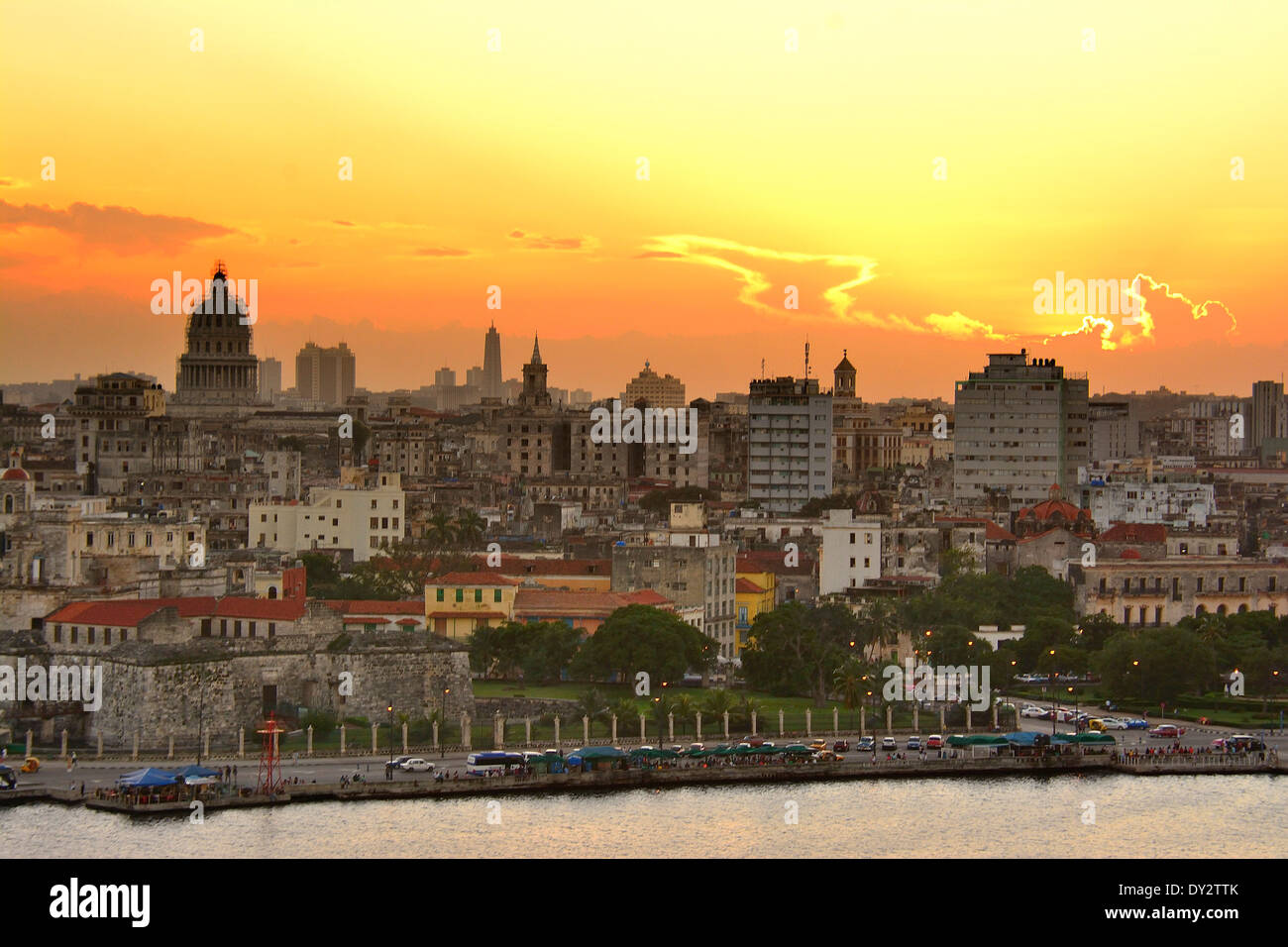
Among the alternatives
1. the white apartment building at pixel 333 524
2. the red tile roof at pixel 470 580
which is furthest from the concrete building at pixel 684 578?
the white apartment building at pixel 333 524

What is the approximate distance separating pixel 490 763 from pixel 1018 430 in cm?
10478

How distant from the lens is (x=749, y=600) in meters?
95.3

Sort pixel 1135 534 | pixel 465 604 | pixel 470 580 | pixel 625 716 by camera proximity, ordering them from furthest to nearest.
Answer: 1. pixel 1135 534
2. pixel 470 580
3. pixel 465 604
4. pixel 625 716

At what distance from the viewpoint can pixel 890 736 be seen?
7638 centimetres

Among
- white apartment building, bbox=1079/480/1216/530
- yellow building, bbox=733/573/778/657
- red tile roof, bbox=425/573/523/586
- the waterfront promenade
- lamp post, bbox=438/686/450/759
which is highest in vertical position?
white apartment building, bbox=1079/480/1216/530

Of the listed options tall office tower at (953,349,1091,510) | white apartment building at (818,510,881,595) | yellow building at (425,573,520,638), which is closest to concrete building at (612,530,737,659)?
yellow building at (425,573,520,638)

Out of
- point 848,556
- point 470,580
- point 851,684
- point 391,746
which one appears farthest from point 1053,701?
point 391,746

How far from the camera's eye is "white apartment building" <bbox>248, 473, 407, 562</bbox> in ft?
376

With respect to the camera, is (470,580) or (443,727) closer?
(443,727)

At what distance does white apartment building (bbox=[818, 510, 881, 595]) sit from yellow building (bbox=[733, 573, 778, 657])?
3.76 m

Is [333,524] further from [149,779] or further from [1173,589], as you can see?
[149,779]

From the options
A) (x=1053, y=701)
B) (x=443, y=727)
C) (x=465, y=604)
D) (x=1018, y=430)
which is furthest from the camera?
(x=1018, y=430)

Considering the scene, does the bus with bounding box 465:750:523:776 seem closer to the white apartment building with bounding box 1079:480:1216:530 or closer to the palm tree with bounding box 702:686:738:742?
the palm tree with bounding box 702:686:738:742
